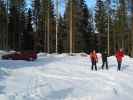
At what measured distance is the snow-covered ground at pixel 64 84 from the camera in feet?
79.4

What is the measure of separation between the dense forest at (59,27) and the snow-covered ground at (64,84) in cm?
4924

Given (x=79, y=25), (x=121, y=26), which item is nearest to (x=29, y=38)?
(x=79, y=25)

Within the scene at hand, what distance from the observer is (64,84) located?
28625mm

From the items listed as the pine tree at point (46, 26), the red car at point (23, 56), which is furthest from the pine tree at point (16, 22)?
the red car at point (23, 56)

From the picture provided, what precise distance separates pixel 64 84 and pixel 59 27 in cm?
6327

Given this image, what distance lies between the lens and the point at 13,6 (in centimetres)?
8944

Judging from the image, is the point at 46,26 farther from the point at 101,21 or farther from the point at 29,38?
the point at 101,21

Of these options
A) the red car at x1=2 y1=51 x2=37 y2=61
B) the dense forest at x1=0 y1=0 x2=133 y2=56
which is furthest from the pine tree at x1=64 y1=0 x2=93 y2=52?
the red car at x1=2 y1=51 x2=37 y2=61

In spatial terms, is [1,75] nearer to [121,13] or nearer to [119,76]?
[119,76]

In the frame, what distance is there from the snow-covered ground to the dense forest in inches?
1939

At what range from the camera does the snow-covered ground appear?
24.2 meters

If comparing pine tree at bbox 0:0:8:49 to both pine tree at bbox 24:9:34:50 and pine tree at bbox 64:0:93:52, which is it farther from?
pine tree at bbox 64:0:93:52

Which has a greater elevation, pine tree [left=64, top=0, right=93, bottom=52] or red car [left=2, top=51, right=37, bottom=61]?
pine tree [left=64, top=0, right=93, bottom=52]

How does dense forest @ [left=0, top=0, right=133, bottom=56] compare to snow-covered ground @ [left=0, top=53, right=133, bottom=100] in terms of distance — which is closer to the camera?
snow-covered ground @ [left=0, top=53, right=133, bottom=100]
